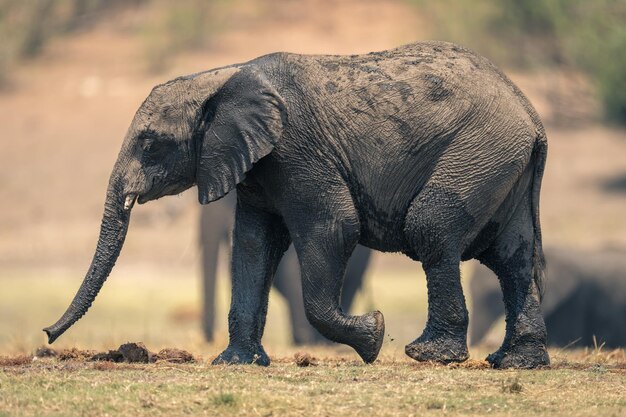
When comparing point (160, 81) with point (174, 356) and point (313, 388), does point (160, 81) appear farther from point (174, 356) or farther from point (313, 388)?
point (313, 388)

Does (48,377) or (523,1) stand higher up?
(523,1)

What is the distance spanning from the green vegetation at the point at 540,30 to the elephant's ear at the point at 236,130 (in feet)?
71.3

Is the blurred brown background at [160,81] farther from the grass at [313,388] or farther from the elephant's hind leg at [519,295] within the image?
the grass at [313,388]

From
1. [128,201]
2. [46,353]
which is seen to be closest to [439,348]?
[128,201]

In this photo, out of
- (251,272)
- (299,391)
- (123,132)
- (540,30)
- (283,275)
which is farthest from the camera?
(540,30)

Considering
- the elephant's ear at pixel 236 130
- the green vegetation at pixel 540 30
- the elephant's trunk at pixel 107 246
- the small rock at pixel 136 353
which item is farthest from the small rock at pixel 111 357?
the green vegetation at pixel 540 30

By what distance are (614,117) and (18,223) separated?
1178 centimetres

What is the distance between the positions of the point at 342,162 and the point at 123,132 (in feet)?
81.6

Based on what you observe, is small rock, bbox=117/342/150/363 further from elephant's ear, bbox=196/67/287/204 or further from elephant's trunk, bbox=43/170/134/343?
elephant's ear, bbox=196/67/287/204

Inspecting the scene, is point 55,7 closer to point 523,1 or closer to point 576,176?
point 523,1

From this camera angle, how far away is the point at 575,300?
60.3ft

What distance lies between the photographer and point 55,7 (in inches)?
1688

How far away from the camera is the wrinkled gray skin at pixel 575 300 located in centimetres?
1823

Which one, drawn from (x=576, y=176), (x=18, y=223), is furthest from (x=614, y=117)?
(x=18, y=223)
